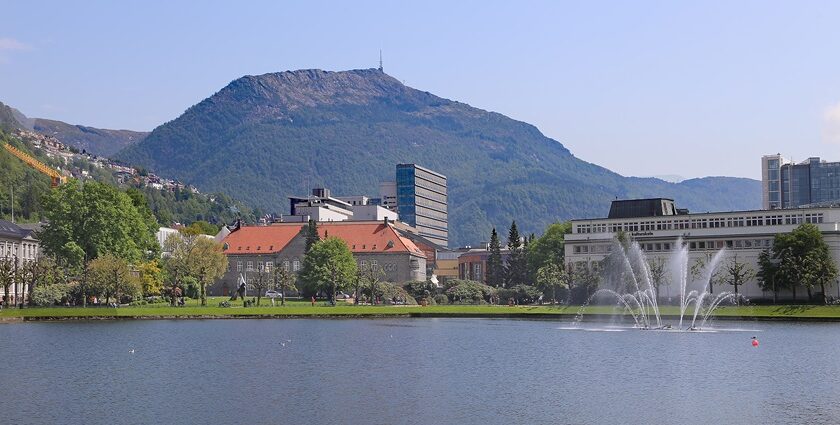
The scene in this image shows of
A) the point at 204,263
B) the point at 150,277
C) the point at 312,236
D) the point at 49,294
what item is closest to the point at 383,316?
the point at 204,263

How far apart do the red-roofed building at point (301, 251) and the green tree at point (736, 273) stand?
56.8 meters

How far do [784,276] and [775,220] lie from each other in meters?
18.0

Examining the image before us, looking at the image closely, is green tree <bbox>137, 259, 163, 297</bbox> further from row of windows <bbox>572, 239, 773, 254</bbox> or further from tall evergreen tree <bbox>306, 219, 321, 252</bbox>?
row of windows <bbox>572, 239, 773, 254</bbox>

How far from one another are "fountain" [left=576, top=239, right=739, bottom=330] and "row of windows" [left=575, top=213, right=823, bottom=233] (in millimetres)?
4006

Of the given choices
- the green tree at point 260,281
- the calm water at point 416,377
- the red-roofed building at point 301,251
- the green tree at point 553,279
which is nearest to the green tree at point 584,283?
the green tree at point 553,279

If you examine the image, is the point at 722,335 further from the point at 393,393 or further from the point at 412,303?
the point at 412,303

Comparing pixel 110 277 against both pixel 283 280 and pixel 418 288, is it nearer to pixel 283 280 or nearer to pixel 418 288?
pixel 283 280

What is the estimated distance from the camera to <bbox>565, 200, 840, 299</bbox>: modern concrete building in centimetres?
14850

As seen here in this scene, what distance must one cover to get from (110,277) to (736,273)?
72557 millimetres

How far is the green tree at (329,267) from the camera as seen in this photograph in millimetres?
155375

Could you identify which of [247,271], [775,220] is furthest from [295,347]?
[247,271]

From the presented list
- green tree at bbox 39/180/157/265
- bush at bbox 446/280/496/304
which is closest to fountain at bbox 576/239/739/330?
bush at bbox 446/280/496/304

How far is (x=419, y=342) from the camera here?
87.3 meters

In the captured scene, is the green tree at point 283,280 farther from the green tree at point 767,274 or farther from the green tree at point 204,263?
the green tree at point 767,274
